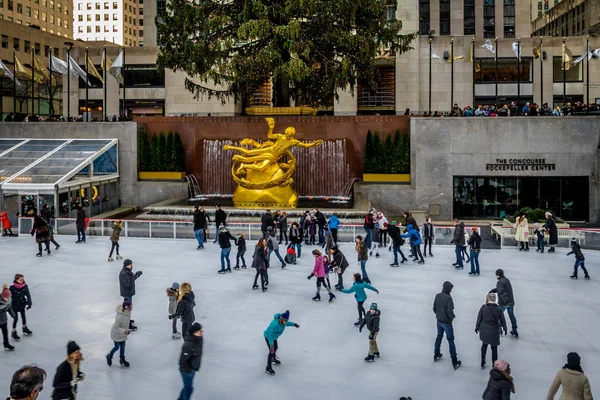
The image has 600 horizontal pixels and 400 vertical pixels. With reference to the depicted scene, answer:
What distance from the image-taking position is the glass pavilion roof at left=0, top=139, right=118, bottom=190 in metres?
27.0

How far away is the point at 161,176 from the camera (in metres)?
33.3

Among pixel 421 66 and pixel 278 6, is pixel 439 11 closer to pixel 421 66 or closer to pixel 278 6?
pixel 421 66

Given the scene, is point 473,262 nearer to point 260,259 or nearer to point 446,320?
point 260,259

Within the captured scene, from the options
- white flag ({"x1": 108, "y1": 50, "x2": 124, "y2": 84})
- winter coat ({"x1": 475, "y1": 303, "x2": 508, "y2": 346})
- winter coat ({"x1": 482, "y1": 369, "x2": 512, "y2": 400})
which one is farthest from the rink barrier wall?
winter coat ({"x1": 482, "y1": 369, "x2": 512, "y2": 400})

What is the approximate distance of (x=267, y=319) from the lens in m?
13.1

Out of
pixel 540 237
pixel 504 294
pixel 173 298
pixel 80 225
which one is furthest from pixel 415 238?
pixel 80 225

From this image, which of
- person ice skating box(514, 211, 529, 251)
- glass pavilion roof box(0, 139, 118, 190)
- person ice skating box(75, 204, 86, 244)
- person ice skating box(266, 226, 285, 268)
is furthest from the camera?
glass pavilion roof box(0, 139, 118, 190)

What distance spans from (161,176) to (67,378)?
25991 millimetres

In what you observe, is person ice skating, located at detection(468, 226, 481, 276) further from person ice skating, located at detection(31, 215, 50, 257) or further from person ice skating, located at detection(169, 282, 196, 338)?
person ice skating, located at detection(31, 215, 50, 257)

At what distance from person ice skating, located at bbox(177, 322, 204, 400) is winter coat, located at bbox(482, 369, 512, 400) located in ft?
12.5

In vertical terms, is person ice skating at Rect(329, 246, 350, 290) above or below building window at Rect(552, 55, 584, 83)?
below

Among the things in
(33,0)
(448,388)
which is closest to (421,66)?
(448,388)

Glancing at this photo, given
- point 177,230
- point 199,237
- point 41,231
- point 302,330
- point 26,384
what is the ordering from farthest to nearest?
1. point 177,230
2. point 199,237
3. point 41,231
4. point 302,330
5. point 26,384

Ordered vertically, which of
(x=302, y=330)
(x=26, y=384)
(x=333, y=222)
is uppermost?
(x=333, y=222)
